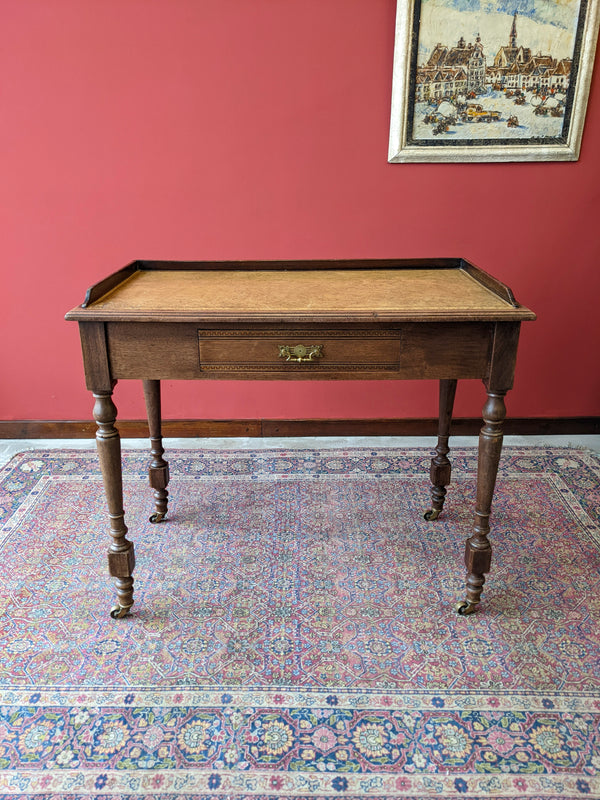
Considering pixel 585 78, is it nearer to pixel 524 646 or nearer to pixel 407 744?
pixel 524 646

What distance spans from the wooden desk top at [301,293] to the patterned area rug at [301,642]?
1.07m

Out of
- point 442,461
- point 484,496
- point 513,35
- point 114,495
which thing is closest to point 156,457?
point 114,495

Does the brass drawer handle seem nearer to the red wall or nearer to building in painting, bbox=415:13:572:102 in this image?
the red wall

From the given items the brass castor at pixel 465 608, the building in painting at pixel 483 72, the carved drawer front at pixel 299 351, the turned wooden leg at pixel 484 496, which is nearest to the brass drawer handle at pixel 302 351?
the carved drawer front at pixel 299 351

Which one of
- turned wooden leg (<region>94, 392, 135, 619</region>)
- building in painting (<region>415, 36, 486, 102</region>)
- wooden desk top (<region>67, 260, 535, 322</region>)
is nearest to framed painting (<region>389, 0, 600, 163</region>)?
building in painting (<region>415, 36, 486, 102</region>)

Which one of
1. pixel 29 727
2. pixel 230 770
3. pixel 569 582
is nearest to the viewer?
pixel 230 770

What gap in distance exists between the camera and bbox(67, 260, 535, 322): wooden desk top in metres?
1.82

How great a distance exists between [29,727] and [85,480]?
146cm

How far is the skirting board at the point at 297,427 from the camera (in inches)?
137

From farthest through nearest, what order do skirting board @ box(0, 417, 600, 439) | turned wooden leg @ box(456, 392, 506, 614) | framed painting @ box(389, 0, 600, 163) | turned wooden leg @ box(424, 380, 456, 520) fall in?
skirting board @ box(0, 417, 600, 439)
framed painting @ box(389, 0, 600, 163)
turned wooden leg @ box(424, 380, 456, 520)
turned wooden leg @ box(456, 392, 506, 614)

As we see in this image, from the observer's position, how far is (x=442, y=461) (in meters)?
2.67

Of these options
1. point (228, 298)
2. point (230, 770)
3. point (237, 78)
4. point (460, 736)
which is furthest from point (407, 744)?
point (237, 78)

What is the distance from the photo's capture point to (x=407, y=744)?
5.45ft

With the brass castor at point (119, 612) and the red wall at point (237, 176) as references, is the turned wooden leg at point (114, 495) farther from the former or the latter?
the red wall at point (237, 176)
